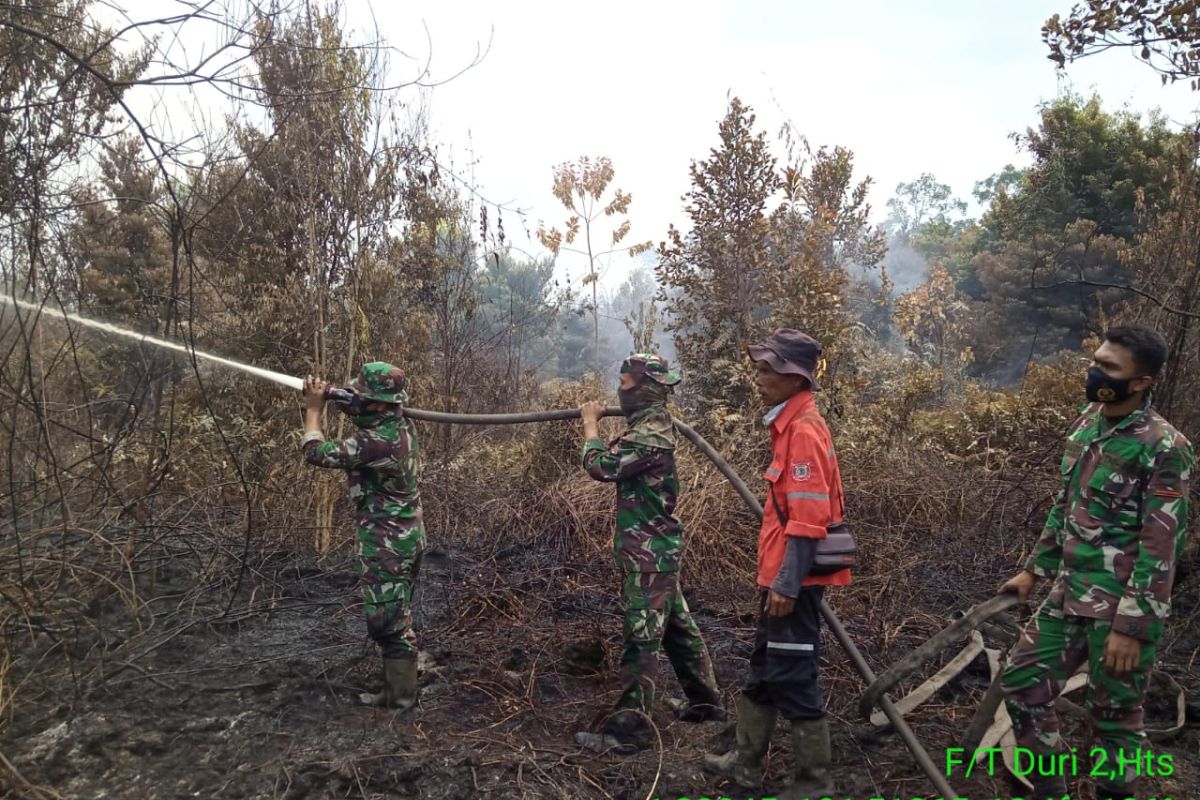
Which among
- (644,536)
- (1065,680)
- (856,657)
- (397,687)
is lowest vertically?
(397,687)

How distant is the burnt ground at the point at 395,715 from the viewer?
3186 mm

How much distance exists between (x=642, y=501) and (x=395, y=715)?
173cm

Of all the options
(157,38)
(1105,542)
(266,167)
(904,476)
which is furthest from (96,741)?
(904,476)

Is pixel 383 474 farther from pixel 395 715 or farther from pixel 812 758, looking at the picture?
pixel 812 758

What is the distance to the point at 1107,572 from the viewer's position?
270 cm

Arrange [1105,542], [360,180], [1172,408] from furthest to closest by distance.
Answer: [360,180], [1172,408], [1105,542]

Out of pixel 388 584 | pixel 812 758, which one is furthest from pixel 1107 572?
pixel 388 584

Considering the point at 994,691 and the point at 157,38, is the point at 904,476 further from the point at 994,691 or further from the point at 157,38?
the point at 157,38

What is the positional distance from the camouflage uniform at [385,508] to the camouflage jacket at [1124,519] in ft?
10.1

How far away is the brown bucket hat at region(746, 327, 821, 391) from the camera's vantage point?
3.07 meters

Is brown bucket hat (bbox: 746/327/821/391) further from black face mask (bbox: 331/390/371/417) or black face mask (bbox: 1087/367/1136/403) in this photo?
black face mask (bbox: 331/390/371/417)

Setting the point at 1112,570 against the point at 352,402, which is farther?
the point at 352,402

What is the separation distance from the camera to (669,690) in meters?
4.31

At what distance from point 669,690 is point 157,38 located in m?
4.08
